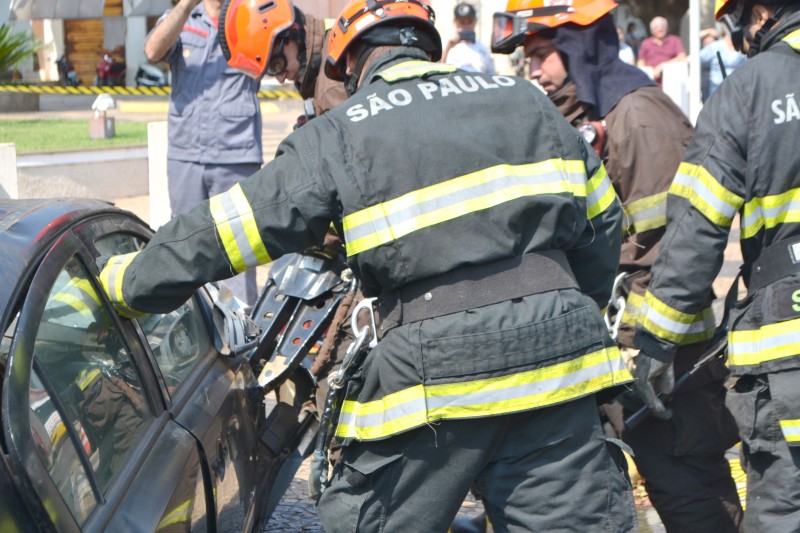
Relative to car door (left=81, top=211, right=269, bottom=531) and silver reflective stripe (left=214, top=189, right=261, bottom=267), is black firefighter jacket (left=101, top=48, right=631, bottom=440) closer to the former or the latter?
silver reflective stripe (left=214, top=189, right=261, bottom=267)

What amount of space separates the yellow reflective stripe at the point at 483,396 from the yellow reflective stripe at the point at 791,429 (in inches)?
25.4

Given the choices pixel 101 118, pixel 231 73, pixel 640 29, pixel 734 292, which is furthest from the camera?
pixel 640 29

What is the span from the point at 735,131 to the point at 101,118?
1129 centimetres

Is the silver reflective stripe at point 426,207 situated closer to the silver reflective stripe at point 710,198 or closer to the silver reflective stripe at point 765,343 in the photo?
the silver reflective stripe at point 710,198

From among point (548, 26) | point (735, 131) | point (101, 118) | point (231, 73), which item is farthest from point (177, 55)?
point (101, 118)

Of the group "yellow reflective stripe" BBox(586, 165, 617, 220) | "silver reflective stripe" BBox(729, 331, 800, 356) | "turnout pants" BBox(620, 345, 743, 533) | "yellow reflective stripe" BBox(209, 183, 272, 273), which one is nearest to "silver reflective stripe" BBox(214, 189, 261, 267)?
"yellow reflective stripe" BBox(209, 183, 272, 273)

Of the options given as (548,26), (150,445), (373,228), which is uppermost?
(548,26)

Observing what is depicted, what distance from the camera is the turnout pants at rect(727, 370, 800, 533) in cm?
289

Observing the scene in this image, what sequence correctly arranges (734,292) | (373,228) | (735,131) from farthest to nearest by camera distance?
1. (734,292)
2. (735,131)
3. (373,228)

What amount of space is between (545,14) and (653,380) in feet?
4.24

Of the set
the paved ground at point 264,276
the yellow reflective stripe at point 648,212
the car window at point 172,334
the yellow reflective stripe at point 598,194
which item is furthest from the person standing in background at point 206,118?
the yellow reflective stripe at point 598,194

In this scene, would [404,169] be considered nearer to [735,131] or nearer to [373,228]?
[373,228]

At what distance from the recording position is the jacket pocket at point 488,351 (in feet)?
8.06

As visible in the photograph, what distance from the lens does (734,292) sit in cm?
329
